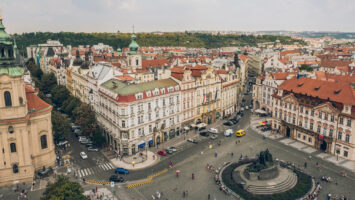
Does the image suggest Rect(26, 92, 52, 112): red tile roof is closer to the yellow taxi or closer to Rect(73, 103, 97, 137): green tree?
Rect(73, 103, 97, 137): green tree

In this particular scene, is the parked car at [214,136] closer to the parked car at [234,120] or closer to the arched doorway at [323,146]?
the parked car at [234,120]

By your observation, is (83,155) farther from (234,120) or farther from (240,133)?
(234,120)

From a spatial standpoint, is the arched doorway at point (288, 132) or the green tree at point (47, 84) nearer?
the arched doorway at point (288, 132)

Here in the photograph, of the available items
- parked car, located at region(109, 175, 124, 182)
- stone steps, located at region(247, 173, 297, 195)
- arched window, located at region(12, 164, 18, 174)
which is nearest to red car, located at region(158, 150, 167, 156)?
parked car, located at region(109, 175, 124, 182)

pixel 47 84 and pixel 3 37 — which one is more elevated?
pixel 3 37

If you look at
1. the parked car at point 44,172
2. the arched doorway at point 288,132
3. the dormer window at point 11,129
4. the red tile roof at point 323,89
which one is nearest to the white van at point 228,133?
the arched doorway at point 288,132

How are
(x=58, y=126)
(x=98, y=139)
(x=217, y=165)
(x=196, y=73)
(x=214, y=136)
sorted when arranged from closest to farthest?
(x=217, y=165) → (x=98, y=139) → (x=58, y=126) → (x=214, y=136) → (x=196, y=73)

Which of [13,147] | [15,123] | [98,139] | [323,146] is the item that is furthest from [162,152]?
[323,146]
